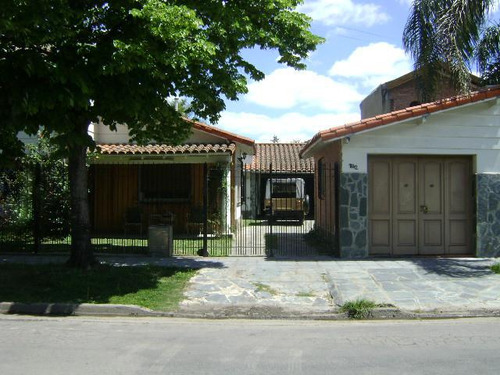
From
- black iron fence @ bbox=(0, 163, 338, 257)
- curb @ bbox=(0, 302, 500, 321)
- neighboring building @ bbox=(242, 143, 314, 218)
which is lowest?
curb @ bbox=(0, 302, 500, 321)

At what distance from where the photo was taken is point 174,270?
10.1 metres

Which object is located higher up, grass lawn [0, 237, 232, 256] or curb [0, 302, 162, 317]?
grass lawn [0, 237, 232, 256]

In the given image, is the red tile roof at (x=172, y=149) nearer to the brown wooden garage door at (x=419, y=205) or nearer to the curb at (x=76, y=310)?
the brown wooden garage door at (x=419, y=205)

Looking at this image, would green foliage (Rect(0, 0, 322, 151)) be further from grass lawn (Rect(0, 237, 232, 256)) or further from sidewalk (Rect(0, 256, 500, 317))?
grass lawn (Rect(0, 237, 232, 256))

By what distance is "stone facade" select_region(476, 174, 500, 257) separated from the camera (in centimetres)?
1159

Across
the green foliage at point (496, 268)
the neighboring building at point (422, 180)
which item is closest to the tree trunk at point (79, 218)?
the neighboring building at point (422, 180)

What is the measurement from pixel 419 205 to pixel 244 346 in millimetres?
7461

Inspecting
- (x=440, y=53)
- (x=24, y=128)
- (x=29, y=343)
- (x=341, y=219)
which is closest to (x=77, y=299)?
(x=29, y=343)

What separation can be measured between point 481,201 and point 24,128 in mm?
9886

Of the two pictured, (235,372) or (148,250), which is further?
(148,250)

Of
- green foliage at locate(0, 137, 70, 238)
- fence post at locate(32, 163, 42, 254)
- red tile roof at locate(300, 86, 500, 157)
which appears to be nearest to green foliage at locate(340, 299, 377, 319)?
red tile roof at locate(300, 86, 500, 157)

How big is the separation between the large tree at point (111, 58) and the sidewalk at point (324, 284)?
110 inches

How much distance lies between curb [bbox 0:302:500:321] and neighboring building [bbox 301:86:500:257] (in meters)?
4.03

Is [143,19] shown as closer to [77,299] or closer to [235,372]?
[77,299]
